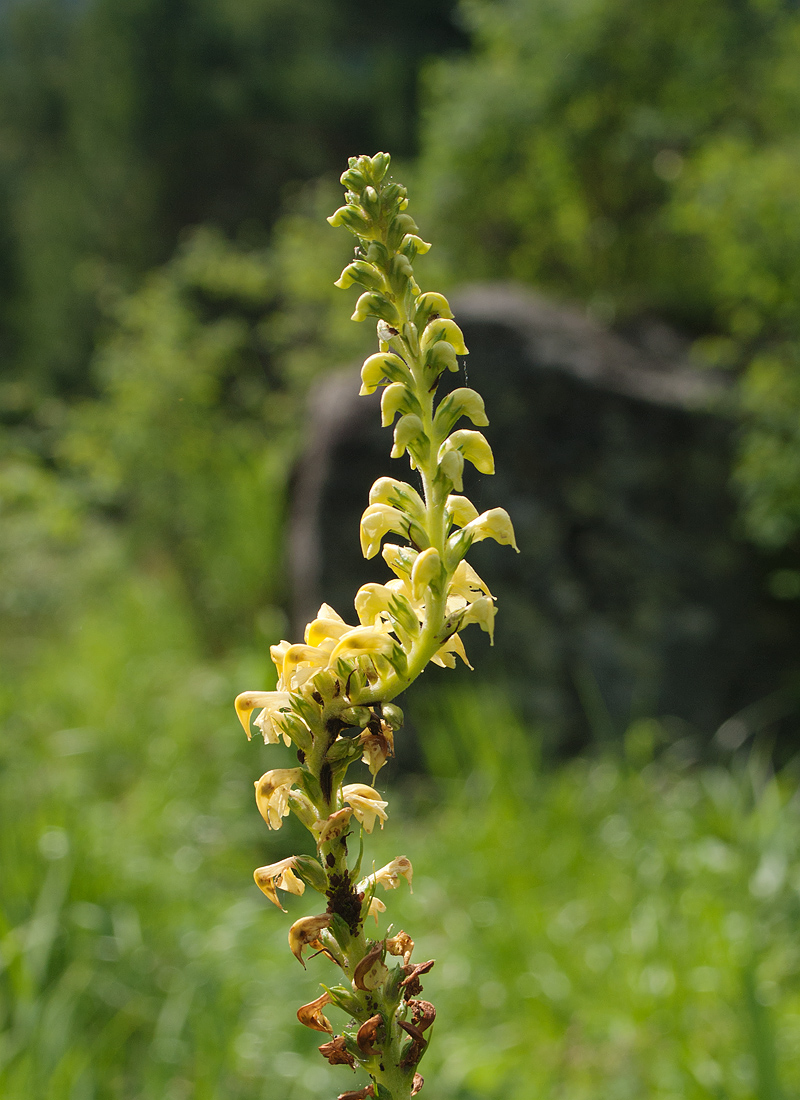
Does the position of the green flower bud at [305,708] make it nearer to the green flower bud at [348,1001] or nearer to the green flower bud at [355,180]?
the green flower bud at [348,1001]

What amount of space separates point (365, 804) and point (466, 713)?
4.12m

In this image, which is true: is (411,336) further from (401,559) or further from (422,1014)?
(422,1014)

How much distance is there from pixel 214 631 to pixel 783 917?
16.8 feet

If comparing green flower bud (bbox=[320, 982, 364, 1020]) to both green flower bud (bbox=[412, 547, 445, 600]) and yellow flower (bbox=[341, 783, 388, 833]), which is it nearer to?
yellow flower (bbox=[341, 783, 388, 833])

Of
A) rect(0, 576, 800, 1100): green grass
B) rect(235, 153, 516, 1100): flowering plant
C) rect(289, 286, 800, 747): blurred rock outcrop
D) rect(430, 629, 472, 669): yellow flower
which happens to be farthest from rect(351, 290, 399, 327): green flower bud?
rect(289, 286, 800, 747): blurred rock outcrop

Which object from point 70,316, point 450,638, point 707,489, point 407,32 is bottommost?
point 450,638

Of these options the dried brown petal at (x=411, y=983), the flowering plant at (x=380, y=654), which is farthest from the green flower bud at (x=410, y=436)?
the dried brown petal at (x=411, y=983)

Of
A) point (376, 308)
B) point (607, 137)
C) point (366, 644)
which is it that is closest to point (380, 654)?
point (366, 644)

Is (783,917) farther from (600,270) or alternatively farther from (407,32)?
(407,32)

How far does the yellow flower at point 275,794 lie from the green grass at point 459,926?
87.7 inches

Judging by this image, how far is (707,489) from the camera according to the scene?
16.6 feet

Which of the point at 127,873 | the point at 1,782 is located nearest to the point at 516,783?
the point at 127,873

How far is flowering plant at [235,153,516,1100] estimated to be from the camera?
1.61ft

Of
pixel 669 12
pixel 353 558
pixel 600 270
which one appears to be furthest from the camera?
pixel 600 270
